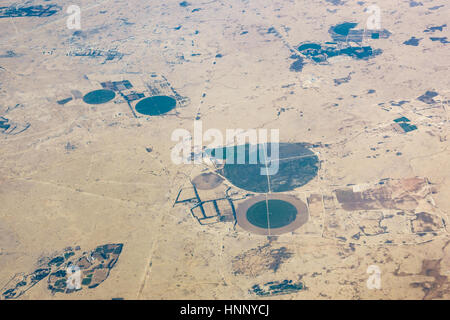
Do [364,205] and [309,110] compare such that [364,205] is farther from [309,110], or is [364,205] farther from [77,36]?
[77,36]

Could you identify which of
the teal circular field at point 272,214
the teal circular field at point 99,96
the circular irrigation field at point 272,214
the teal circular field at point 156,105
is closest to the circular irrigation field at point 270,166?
the circular irrigation field at point 272,214

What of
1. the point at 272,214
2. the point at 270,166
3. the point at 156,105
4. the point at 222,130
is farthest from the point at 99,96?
the point at 272,214

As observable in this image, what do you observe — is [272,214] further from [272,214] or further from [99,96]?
[99,96]

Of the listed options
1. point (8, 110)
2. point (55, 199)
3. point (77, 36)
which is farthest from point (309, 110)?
point (77, 36)

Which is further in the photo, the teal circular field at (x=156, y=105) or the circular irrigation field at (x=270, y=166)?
the teal circular field at (x=156, y=105)

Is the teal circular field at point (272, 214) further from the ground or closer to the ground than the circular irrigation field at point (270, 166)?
closer to the ground

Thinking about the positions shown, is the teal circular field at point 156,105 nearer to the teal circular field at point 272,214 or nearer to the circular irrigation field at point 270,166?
the circular irrigation field at point 270,166

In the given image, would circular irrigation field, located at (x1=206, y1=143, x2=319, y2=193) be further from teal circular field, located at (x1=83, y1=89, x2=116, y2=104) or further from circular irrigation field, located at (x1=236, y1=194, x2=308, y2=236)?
teal circular field, located at (x1=83, y1=89, x2=116, y2=104)

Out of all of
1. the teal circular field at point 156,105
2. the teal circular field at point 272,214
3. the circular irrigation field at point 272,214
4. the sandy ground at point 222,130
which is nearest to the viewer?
the sandy ground at point 222,130
